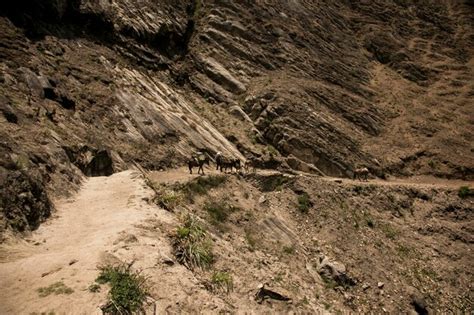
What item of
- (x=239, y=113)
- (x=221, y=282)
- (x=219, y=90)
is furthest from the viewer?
(x=219, y=90)

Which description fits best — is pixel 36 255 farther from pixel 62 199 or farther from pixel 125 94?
pixel 125 94

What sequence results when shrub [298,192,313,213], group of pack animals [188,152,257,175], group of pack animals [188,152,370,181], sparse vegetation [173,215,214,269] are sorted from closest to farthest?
sparse vegetation [173,215,214,269] → group of pack animals [188,152,370,181] → group of pack animals [188,152,257,175] → shrub [298,192,313,213]

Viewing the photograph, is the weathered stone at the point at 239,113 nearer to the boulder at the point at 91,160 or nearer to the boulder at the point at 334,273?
the boulder at the point at 91,160

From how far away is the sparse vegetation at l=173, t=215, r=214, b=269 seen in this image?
12.2m

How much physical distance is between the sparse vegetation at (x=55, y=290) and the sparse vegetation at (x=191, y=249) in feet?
11.5

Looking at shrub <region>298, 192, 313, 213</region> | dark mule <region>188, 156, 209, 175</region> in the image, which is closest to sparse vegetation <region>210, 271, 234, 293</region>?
dark mule <region>188, 156, 209, 175</region>

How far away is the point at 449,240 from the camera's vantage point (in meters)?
27.6

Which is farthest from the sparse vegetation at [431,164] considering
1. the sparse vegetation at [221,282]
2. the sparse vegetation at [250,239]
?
the sparse vegetation at [221,282]

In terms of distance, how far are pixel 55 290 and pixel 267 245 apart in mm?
12884

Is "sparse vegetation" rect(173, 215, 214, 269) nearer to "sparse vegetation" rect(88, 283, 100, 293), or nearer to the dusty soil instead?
the dusty soil

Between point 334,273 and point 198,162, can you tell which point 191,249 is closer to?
point 334,273

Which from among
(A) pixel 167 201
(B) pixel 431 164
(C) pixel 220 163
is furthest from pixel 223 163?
(B) pixel 431 164

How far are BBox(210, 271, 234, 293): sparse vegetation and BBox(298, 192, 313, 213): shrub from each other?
13.5m

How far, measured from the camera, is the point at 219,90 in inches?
1479
